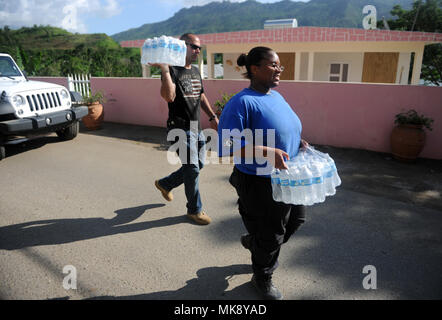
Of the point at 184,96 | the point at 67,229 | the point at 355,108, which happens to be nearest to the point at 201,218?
the point at 184,96

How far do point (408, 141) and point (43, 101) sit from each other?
23.8ft

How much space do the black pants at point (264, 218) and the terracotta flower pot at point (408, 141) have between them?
4.37 meters

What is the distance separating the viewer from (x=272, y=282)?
→ 2.63m

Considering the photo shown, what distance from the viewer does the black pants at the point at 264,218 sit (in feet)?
7.27

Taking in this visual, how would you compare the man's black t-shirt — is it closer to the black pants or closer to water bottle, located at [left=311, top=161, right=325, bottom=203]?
the black pants

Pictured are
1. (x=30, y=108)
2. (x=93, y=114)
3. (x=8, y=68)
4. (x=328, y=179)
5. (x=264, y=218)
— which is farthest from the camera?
(x=93, y=114)

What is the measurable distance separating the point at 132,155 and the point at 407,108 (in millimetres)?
5491

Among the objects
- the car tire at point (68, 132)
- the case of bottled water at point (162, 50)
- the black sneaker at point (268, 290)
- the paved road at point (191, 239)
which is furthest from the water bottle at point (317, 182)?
the car tire at point (68, 132)

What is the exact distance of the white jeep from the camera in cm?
602

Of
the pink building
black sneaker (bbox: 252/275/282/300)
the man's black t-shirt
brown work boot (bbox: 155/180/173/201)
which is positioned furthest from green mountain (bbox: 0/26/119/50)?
black sneaker (bbox: 252/275/282/300)

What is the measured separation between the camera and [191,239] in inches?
131

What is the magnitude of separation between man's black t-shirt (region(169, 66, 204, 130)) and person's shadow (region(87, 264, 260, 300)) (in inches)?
60.9

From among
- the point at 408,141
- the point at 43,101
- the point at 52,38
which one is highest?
the point at 52,38

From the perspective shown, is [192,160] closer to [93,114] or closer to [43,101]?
[43,101]
